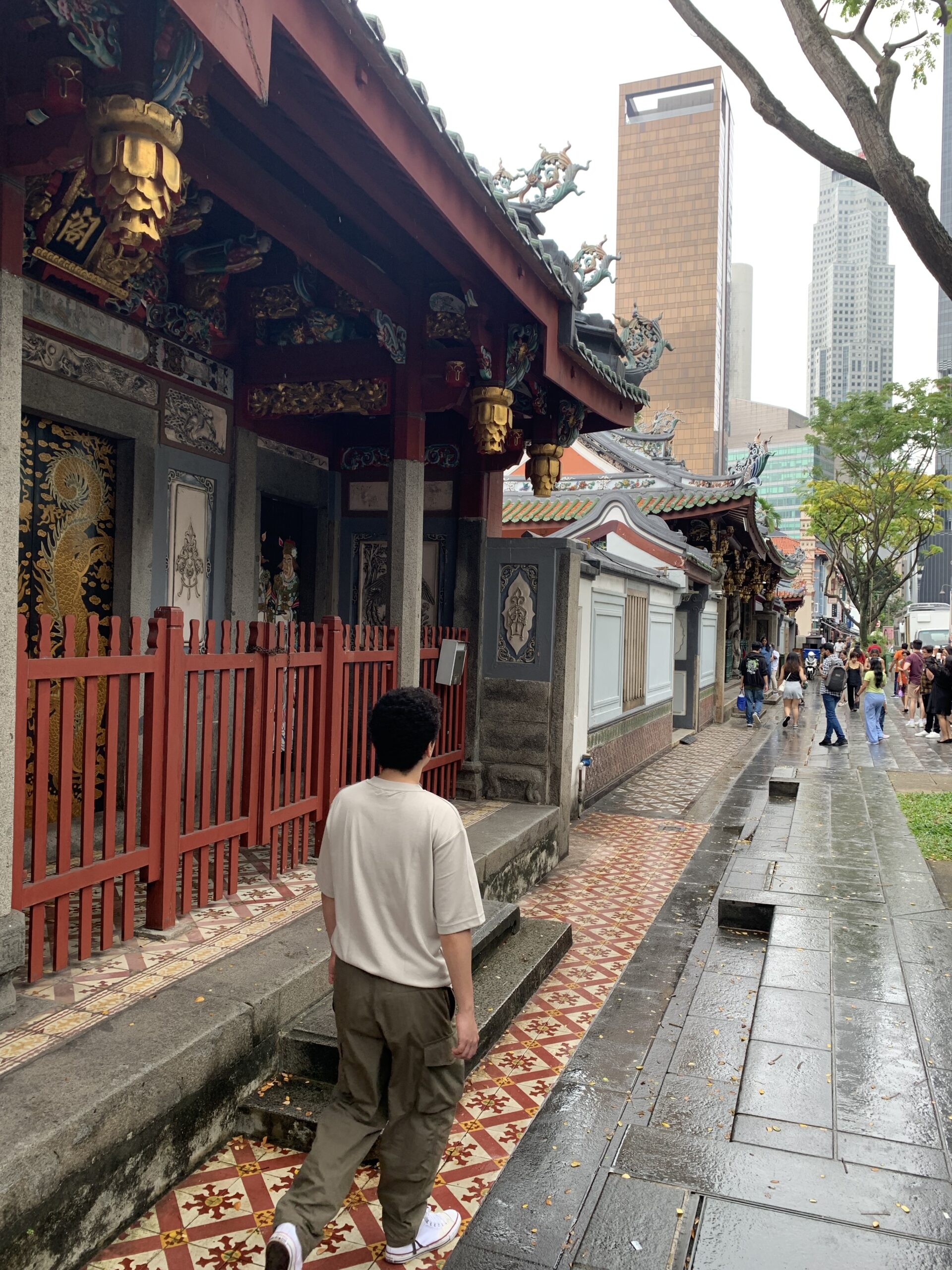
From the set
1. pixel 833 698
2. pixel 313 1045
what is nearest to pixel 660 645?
pixel 833 698

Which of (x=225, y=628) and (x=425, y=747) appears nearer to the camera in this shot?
(x=425, y=747)

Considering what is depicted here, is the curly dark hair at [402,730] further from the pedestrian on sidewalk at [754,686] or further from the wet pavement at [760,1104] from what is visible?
the pedestrian on sidewalk at [754,686]

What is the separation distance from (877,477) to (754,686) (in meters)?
10.8

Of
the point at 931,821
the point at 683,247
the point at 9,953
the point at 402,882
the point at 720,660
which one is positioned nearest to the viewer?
the point at 402,882

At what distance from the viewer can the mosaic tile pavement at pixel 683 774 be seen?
33.9 feet

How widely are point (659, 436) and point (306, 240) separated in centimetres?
1522

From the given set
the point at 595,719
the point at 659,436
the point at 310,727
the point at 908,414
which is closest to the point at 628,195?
the point at 908,414

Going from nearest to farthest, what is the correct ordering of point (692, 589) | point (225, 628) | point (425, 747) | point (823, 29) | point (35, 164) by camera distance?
point (425, 747) → point (35, 164) → point (225, 628) → point (823, 29) → point (692, 589)

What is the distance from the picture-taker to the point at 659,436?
763 inches

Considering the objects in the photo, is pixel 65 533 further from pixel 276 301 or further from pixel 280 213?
pixel 280 213

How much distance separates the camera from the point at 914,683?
23641mm

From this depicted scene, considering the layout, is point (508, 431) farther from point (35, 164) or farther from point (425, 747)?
point (425, 747)

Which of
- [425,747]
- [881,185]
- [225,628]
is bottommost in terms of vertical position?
[425,747]

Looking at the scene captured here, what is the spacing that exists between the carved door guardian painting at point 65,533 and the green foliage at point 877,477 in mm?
24324
